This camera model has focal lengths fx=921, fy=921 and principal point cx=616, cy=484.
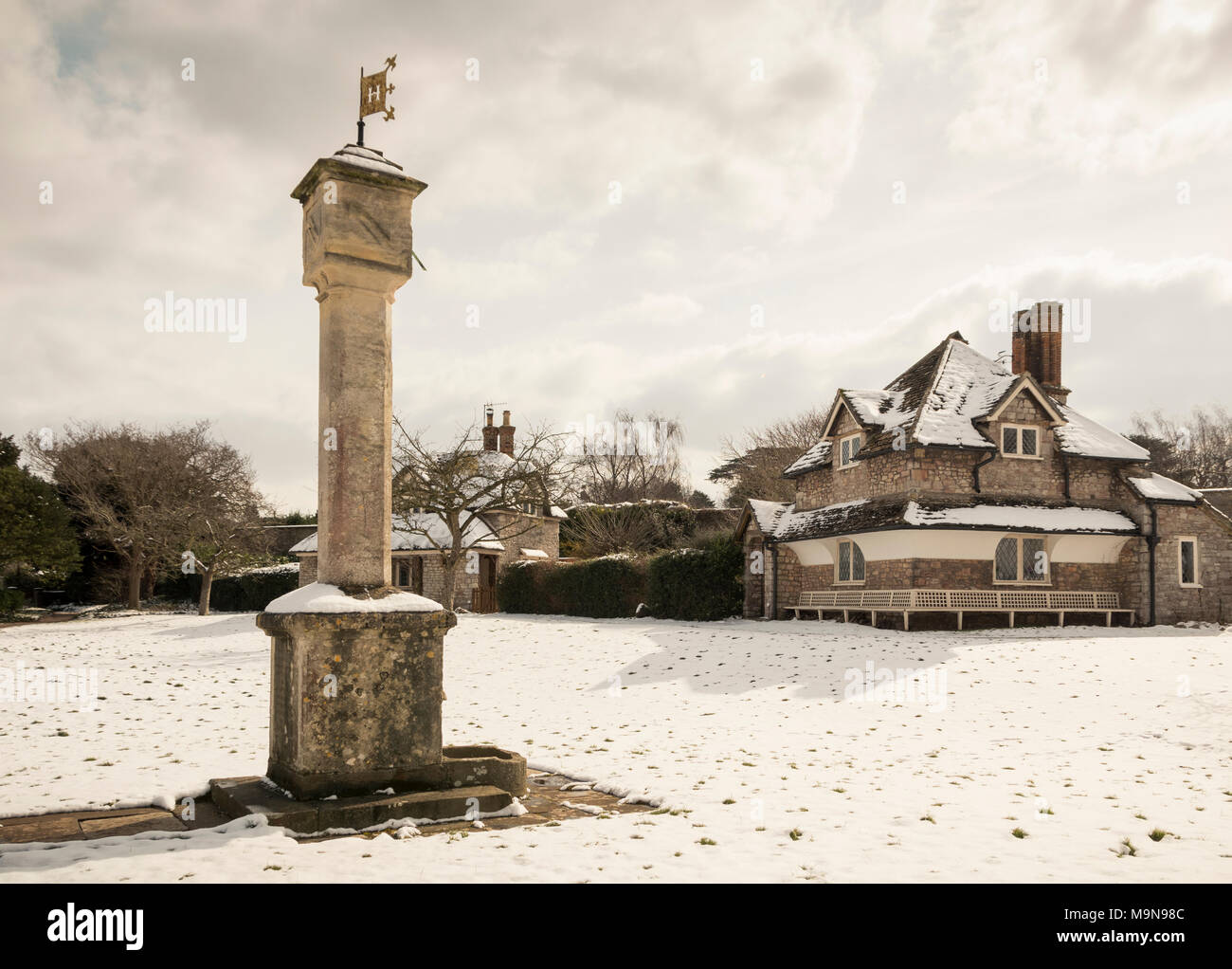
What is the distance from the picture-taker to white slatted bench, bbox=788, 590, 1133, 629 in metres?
22.4

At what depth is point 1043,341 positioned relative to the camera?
27.8m

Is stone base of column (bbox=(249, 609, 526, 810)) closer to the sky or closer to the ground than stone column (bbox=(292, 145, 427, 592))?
closer to the ground

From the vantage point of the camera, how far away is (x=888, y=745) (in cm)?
1066

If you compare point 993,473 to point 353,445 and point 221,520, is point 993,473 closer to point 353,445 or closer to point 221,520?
Result: point 353,445

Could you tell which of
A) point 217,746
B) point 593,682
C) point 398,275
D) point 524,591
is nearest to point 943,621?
point 593,682

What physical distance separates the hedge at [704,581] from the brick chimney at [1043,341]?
34.6ft

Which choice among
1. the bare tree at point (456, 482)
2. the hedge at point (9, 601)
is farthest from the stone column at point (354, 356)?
the hedge at point (9, 601)

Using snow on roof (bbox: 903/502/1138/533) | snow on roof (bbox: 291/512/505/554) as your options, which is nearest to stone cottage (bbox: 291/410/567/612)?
snow on roof (bbox: 291/512/505/554)

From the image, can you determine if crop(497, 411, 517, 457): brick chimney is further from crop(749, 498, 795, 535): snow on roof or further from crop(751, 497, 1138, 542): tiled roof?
crop(751, 497, 1138, 542): tiled roof

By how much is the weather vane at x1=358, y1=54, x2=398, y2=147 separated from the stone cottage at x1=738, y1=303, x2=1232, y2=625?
56.9ft

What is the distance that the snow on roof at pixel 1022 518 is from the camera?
2231 cm

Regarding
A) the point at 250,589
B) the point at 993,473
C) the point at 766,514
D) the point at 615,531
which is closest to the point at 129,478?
the point at 250,589

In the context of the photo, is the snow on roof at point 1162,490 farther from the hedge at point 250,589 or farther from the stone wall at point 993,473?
the hedge at point 250,589
